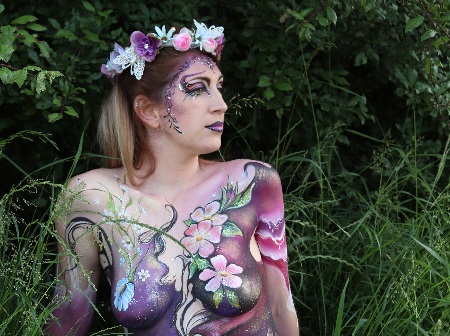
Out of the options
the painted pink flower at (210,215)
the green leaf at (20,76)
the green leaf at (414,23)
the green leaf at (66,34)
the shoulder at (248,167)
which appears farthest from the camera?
the green leaf at (66,34)

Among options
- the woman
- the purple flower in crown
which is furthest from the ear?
the purple flower in crown

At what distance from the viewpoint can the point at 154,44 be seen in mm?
2895

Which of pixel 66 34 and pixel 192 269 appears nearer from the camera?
pixel 192 269

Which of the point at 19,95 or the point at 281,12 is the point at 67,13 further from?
the point at 281,12

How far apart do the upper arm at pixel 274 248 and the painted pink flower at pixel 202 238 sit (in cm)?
18

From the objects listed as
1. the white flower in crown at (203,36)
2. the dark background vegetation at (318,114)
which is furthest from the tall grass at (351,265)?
the white flower in crown at (203,36)

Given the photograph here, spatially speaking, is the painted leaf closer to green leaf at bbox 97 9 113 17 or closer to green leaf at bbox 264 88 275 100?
green leaf at bbox 264 88 275 100

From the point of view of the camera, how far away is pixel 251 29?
375 centimetres

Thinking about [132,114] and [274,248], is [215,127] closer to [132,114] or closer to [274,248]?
[132,114]

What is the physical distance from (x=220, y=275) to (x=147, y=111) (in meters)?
0.58

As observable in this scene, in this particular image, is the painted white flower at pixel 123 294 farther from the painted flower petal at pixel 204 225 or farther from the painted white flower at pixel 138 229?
the painted flower petal at pixel 204 225

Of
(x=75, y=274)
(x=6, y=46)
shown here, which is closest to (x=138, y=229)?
(x=75, y=274)

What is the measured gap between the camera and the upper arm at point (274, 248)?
9.71ft

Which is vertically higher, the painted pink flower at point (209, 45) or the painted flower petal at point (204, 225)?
the painted pink flower at point (209, 45)
